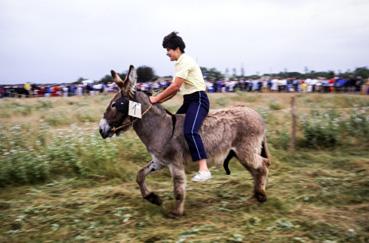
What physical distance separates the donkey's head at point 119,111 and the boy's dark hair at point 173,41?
697mm

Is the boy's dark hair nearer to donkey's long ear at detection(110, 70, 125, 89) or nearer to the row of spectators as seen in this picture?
donkey's long ear at detection(110, 70, 125, 89)

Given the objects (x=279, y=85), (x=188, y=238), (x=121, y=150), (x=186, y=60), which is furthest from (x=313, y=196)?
(x=279, y=85)

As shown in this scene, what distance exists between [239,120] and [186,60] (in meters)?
1.30

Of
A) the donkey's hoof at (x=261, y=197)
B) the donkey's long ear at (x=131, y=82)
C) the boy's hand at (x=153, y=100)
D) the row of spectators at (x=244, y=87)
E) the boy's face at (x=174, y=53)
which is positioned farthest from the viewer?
the row of spectators at (x=244, y=87)

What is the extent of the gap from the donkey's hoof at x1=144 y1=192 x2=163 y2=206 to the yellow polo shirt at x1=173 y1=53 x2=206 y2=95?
5.52ft

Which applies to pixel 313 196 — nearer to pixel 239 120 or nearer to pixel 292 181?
pixel 292 181

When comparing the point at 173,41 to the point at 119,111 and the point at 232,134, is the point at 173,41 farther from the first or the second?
the point at 232,134

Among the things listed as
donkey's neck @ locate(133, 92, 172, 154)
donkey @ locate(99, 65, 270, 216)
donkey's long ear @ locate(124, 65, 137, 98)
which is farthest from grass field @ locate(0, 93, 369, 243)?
donkey's long ear @ locate(124, 65, 137, 98)

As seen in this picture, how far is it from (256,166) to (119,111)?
232 centimetres

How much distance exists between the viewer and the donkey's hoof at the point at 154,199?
639 cm

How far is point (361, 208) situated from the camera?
6148 mm

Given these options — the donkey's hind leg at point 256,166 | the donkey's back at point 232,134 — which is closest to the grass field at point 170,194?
the donkey's hind leg at point 256,166

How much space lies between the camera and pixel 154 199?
6.42 metres

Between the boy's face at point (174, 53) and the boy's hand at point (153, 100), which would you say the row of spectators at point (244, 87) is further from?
the boy's face at point (174, 53)
